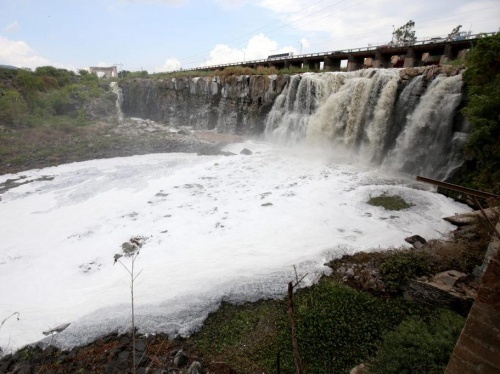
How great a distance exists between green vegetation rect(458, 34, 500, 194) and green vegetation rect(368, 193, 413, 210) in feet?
7.66

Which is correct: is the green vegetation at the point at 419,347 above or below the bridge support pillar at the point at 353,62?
below

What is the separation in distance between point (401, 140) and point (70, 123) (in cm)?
2932

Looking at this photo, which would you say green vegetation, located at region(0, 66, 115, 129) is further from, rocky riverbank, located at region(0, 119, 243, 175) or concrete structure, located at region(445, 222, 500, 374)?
concrete structure, located at region(445, 222, 500, 374)

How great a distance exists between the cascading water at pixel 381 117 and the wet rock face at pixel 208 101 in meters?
3.27

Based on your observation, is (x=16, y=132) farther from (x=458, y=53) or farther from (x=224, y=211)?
(x=458, y=53)

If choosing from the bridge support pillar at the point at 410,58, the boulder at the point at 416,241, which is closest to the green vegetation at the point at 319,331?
the boulder at the point at 416,241

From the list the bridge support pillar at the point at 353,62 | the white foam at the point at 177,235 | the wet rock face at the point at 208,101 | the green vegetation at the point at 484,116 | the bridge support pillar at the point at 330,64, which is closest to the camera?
the white foam at the point at 177,235

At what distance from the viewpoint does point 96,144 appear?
22.1 metres

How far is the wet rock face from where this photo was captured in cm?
2420

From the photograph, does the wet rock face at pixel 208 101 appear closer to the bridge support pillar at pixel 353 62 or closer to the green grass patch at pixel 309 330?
the bridge support pillar at pixel 353 62

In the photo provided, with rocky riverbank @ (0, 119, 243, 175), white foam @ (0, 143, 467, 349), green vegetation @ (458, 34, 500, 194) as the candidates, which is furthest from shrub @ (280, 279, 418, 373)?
rocky riverbank @ (0, 119, 243, 175)

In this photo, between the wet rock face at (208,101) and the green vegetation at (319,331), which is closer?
the green vegetation at (319,331)

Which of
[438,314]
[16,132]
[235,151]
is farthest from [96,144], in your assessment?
[438,314]

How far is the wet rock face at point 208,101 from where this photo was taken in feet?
79.4
